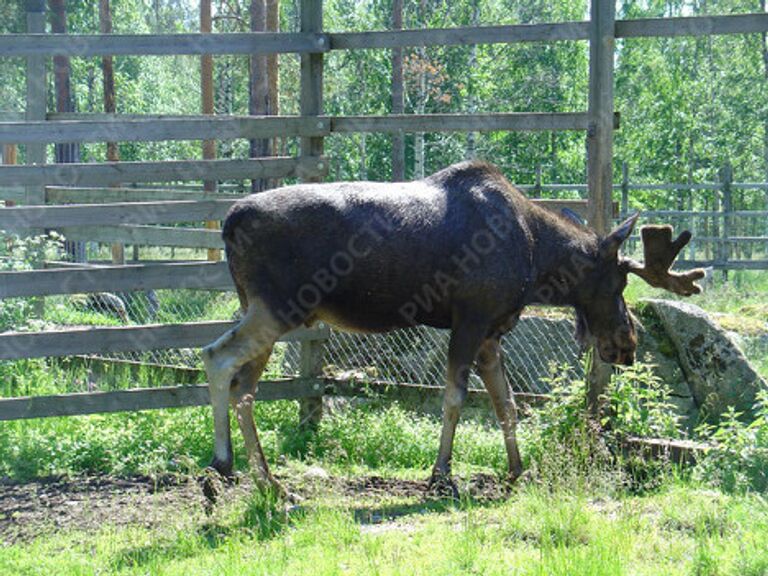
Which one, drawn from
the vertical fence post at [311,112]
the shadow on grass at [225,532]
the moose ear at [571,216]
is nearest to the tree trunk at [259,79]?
the vertical fence post at [311,112]

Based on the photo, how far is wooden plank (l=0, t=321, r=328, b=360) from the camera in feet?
27.0

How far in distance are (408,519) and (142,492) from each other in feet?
6.73

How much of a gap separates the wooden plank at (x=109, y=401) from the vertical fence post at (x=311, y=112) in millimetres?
390

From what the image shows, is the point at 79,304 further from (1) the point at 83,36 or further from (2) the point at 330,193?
(2) the point at 330,193

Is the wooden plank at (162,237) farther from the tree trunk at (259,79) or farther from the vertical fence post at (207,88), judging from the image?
the vertical fence post at (207,88)

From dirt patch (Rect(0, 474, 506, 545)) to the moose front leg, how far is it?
0.19 meters

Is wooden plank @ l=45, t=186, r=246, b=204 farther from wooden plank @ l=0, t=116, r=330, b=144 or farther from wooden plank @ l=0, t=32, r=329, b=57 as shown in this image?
wooden plank @ l=0, t=32, r=329, b=57

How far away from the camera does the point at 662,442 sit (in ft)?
26.5

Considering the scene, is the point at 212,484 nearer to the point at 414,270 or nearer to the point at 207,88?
the point at 414,270

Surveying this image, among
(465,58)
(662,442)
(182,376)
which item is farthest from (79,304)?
(465,58)

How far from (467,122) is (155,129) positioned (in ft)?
7.89

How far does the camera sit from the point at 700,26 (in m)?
8.08

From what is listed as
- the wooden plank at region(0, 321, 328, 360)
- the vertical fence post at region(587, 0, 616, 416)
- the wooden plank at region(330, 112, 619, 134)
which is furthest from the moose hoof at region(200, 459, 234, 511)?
the wooden plank at region(330, 112, 619, 134)

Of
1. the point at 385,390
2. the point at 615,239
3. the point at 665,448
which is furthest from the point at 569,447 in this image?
the point at 385,390
